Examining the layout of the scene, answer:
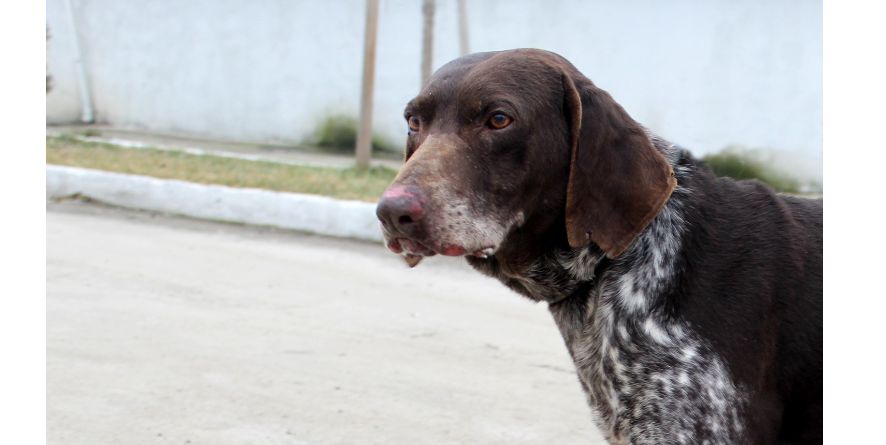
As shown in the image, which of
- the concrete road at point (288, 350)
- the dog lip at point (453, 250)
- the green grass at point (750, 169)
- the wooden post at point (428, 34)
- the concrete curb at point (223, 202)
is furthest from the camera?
the green grass at point (750, 169)

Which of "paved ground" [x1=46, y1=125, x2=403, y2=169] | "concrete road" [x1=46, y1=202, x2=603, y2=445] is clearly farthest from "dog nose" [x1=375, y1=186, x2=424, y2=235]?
"paved ground" [x1=46, y1=125, x2=403, y2=169]

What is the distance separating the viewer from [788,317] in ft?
8.98

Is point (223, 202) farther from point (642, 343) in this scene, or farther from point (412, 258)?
point (642, 343)

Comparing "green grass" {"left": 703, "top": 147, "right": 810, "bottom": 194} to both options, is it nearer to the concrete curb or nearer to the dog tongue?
the concrete curb

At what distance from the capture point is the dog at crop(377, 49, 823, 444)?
2678 mm

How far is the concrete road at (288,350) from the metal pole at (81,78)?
6206 mm

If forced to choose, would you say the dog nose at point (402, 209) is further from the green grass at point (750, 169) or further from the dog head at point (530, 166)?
the green grass at point (750, 169)

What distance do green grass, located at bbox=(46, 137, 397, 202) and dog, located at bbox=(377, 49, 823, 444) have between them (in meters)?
5.30

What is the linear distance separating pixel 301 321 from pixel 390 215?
10.7 ft

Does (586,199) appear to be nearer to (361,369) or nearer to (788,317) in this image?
(788,317)

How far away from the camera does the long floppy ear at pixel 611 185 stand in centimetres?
278

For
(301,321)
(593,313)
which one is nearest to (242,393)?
(301,321)

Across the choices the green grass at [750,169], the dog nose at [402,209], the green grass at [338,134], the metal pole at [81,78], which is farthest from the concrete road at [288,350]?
the metal pole at [81,78]

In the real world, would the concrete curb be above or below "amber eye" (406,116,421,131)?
below
